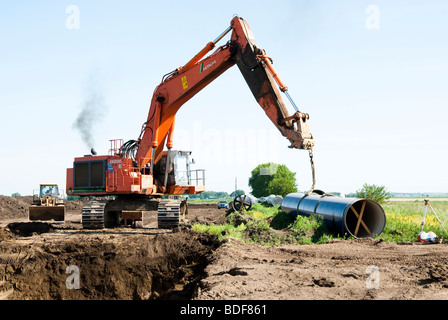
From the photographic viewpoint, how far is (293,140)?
44.2 ft

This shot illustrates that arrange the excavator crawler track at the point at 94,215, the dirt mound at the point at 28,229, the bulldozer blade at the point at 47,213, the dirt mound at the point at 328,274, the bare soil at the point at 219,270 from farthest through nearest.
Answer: the bulldozer blade at the point at 47,213 < the dirt mound at the point at 28,229 < the excavator crawler track at the point at 94,215 < the bare soil at the point at 219,270 < the dirt mound at the point at 328,274

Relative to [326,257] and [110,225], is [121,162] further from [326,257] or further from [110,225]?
[326,257]

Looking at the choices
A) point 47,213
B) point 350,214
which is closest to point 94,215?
point 47,213

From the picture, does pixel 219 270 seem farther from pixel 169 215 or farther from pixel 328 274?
pixel 169 215

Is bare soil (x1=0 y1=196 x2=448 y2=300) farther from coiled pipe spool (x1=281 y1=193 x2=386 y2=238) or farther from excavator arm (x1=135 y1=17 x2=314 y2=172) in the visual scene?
excavator arm (x1=135 y1=17 x2=314 y2=172)

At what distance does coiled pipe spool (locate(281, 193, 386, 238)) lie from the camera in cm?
1442

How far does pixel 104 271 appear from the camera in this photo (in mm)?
11234

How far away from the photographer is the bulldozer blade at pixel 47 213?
954 inches

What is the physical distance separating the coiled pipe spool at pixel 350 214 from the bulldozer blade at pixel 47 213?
47.8 ft

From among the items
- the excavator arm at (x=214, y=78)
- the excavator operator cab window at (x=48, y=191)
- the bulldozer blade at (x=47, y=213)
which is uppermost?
the excavator arm at (x=214, y=78)

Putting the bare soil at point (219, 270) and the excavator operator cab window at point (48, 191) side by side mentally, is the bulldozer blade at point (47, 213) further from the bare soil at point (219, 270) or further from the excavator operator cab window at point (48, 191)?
the bare soil at point (219, 270)

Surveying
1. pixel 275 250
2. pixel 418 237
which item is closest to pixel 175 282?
pixel 275 250

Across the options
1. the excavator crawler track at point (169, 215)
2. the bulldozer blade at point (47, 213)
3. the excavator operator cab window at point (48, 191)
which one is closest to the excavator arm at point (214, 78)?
the excavator crawler track at point (169, 215)
